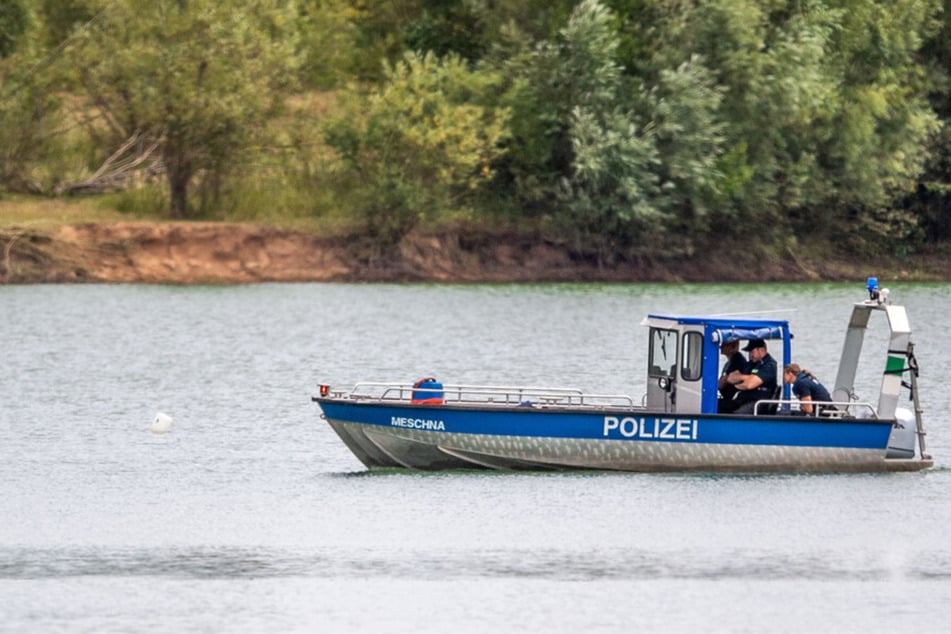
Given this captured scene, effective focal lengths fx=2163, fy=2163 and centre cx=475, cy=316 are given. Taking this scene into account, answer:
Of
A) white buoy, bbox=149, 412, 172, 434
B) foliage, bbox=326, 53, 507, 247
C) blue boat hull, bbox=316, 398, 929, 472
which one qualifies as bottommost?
white buoy, bbox=149, 412, 172, 434

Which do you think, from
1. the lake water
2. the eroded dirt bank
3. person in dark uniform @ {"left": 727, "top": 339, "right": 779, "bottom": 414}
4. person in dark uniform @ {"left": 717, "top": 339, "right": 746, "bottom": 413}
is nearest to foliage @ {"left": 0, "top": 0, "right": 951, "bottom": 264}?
the eroded dirt bank

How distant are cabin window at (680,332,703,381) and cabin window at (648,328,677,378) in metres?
0.22

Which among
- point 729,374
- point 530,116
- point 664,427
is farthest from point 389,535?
point 530,116

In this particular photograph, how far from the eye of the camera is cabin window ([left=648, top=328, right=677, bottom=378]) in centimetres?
3042

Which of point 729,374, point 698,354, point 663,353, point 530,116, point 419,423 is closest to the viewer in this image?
point 419,423

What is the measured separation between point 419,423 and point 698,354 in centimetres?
399

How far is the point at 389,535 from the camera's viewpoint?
27.3 meters

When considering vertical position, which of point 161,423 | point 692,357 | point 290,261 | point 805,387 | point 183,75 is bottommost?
point 161,423

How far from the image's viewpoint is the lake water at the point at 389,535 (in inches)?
916

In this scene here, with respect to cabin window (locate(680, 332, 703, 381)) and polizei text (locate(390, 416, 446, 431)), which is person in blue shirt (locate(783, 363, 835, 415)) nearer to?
cabin window (locate(680, 332, 703, 381))

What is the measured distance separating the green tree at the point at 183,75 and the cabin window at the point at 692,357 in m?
49.8

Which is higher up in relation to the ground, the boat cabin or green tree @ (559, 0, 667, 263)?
green tree @ (559, 0, 667, 263)

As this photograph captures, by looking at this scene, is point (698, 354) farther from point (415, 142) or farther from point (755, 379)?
point (415, 142)

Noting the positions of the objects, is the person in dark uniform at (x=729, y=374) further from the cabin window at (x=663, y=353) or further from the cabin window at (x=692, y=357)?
the cabin window at (x=663, y=353)
